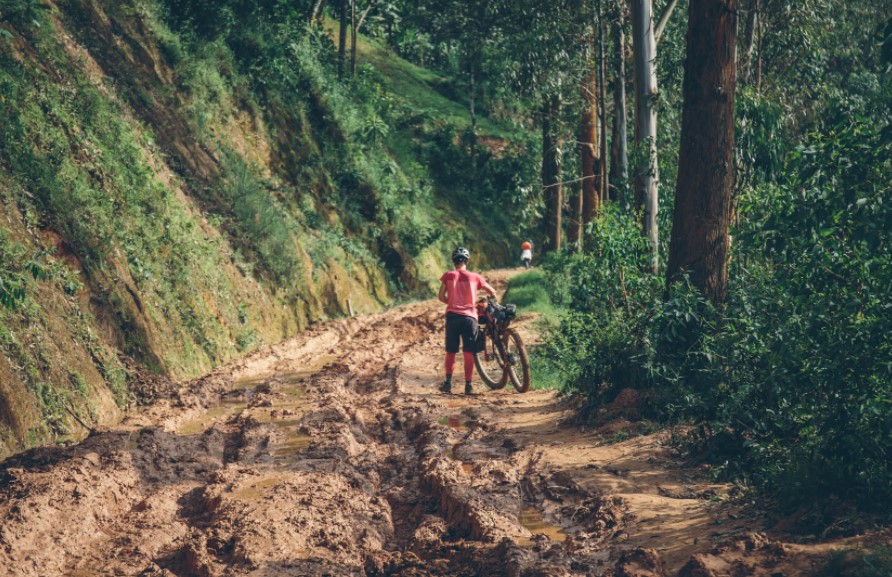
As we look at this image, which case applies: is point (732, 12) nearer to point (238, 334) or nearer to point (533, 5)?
point (238, 334)

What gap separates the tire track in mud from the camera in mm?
5832

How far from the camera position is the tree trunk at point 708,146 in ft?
→ 32.2

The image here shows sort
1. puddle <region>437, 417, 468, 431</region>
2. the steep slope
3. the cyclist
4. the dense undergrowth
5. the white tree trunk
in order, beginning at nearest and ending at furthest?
the dense undergrowth
puddle <region>437, 417, 468, 431</region>
the steep slope
the cyclist
the white tree trunk

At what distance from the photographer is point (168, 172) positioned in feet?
56.5

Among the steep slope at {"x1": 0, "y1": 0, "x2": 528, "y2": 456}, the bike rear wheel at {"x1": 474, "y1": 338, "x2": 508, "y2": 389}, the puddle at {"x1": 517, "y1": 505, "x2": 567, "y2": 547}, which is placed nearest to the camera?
the puddle at {"x1": 517, "y1": 505, "x2": 567, "y2": 547}

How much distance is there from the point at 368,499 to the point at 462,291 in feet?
18.3

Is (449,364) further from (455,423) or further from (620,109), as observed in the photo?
(620,109)

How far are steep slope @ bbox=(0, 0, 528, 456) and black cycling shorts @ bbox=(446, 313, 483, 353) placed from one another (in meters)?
3.95

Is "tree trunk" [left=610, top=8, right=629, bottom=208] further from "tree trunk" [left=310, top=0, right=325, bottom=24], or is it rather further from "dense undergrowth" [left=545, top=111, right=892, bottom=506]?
"tree trunk" [left=310, top=0, right=325, bottom=24]

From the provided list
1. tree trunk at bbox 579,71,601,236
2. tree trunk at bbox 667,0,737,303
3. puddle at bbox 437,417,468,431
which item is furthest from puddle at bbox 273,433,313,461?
tree trunk at bbox 579,71,601,236

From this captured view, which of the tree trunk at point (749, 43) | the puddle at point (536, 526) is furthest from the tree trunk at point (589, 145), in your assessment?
the puddle at point (536, 526)

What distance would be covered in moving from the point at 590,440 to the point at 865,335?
347cm

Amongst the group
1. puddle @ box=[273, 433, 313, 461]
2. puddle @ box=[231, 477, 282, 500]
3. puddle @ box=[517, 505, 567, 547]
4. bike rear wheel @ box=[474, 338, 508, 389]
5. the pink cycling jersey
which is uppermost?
the pink cycling jersey

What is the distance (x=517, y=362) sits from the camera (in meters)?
12.3
